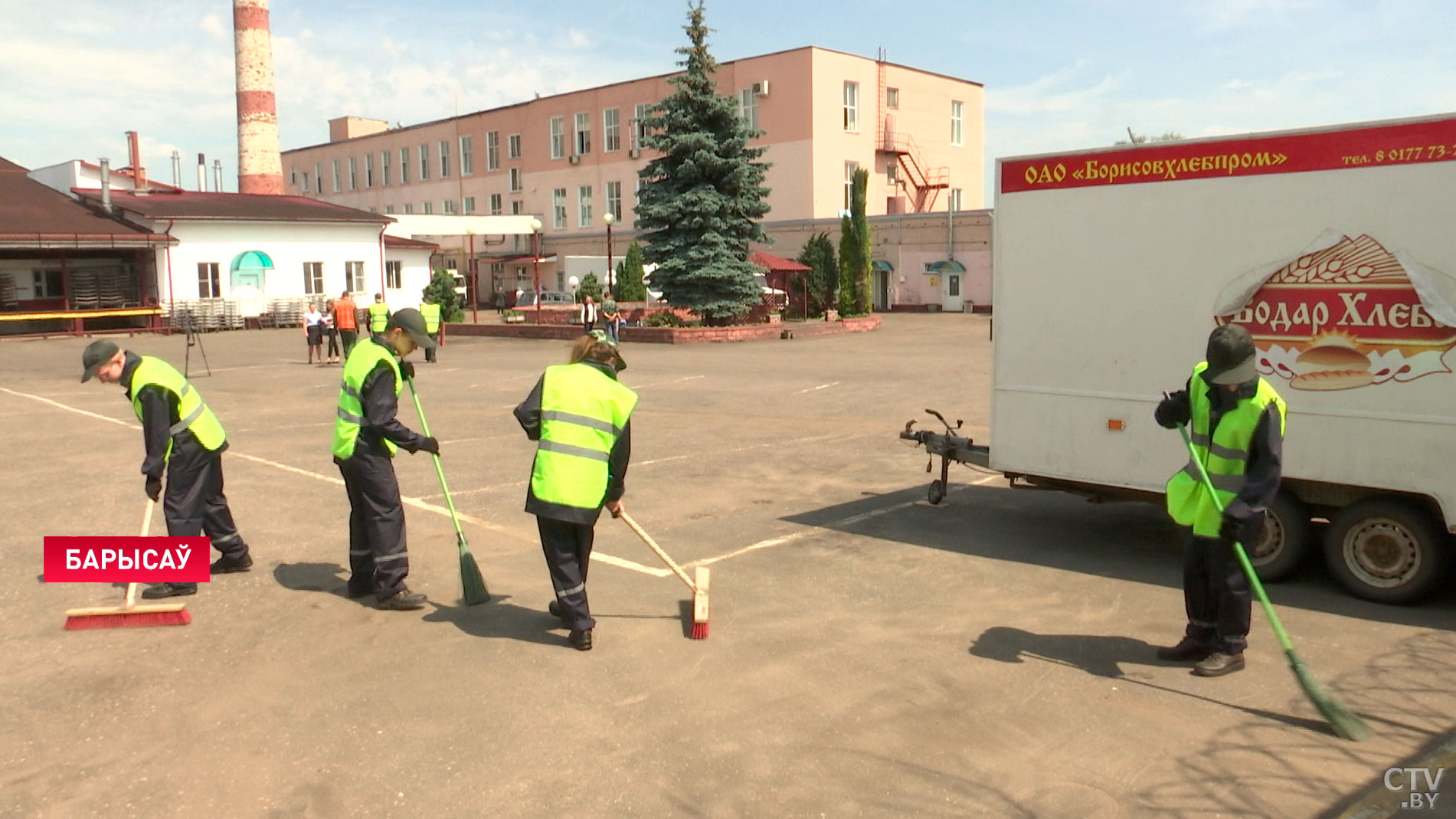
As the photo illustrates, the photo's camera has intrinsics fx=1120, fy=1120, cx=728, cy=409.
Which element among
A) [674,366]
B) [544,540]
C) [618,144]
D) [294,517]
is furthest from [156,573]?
[618,144]

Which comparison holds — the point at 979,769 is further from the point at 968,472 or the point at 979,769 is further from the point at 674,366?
the point at 674,366

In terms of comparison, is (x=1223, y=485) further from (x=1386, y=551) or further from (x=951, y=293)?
(x=951, y=293)

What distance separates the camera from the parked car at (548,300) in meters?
49.0

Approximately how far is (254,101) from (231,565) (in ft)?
165

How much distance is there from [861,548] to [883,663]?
2.43 metres

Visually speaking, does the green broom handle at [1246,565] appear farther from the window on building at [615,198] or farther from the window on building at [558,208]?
the window on building at [558,208]

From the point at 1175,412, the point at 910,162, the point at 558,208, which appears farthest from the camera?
the point at 558,208

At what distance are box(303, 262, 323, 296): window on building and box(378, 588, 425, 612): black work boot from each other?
1565 inches

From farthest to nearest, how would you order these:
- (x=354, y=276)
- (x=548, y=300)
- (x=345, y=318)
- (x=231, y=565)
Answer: (x=548, y=300), (x=354, y=276), (x=345, y=318), (x=231, y=565)

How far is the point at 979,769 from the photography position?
463 centimetres

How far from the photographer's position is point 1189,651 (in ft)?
18.9

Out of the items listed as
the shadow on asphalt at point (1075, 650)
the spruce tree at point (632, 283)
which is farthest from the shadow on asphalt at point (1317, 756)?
the spruce tree at point (632, 283)

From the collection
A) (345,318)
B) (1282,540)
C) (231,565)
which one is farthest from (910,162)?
(231,565)

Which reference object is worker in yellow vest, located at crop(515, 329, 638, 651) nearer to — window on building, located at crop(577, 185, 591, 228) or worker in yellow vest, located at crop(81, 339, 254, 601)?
worker in yellow vest, located at crop(81, 339, 254, 601)
